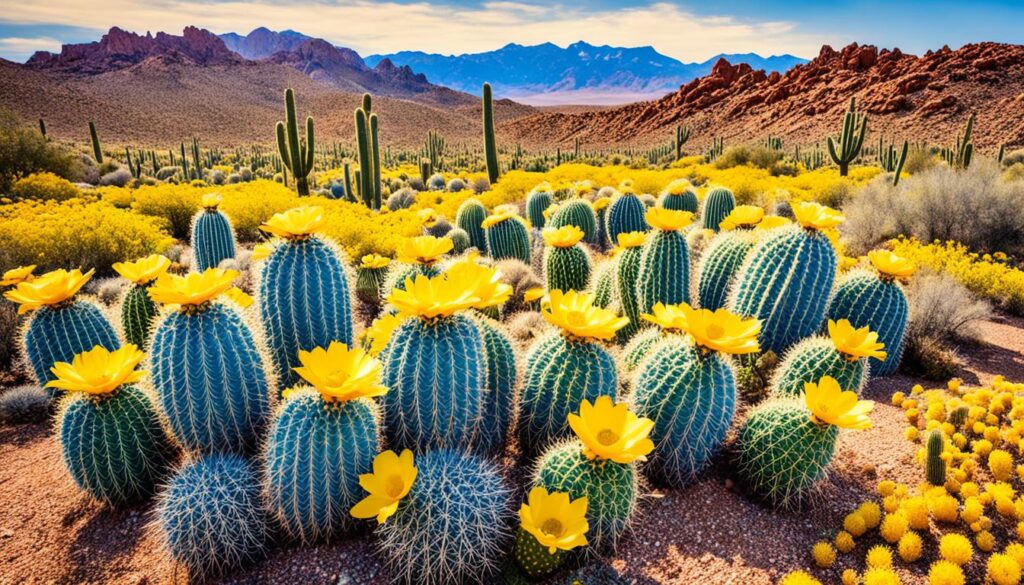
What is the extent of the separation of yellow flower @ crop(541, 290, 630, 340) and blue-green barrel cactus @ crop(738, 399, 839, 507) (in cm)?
100

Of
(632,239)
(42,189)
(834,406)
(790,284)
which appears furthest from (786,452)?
(42,189)

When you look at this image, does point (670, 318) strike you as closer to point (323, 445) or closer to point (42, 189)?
point (323, 445)

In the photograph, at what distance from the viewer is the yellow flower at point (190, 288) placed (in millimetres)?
2736

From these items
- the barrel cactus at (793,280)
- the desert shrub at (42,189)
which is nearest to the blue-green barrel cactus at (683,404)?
the barrel cactus at (793,280)

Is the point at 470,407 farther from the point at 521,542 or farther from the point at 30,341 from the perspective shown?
→ the point at 30,341

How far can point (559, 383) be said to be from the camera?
2.97 meters

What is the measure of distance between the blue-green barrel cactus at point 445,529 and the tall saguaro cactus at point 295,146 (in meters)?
11.0

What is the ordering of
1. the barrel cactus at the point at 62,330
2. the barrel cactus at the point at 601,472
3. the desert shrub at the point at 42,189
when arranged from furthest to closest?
the desert shrub at the point at 42,189
the barrel cactus at the point at 62,330
the barrel cactus at the point at 601,472

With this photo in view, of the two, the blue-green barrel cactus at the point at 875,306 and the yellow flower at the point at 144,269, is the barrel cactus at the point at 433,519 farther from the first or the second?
the blue-green barrel cactus at the point at 875,306

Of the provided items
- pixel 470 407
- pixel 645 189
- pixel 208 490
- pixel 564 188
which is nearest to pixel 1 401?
pixel 208 490

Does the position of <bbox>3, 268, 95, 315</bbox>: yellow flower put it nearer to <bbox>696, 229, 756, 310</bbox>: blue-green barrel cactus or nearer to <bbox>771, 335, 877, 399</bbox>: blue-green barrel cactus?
<bbox>771, 335, 877, 399</bbox>: blue-green barrel cactus

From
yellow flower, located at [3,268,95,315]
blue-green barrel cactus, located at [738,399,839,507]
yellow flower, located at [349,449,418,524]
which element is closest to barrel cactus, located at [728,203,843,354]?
blue-green barrel cactus, located at [738,399,839,507]

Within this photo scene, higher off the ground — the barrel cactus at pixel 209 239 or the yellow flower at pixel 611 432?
the barrel cactus at pixel 209 239

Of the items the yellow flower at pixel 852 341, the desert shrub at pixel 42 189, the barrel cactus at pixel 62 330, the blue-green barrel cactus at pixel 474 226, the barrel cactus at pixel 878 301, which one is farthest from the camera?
the desert shrub at pixel 42 189
